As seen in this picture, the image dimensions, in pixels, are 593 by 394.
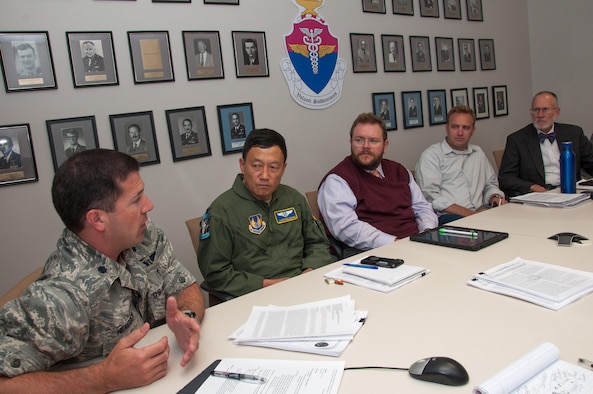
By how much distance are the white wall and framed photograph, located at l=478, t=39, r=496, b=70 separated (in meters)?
0.27

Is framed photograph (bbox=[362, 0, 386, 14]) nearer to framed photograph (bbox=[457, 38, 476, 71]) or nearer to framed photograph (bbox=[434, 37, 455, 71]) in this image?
framed photograph (bbox=[434, 37, 455, 71])

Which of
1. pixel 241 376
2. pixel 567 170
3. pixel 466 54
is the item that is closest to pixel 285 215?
pixel 241 376

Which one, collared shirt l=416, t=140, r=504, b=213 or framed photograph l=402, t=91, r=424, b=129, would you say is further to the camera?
framed photograph l=402, t=91, r=424, b=129

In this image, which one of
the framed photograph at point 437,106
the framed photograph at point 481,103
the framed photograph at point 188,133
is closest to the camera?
the framed photograph at point 188,133

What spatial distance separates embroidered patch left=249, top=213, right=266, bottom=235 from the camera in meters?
1.98

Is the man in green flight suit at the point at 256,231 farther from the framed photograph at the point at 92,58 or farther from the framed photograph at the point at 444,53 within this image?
the framed photograph at the point at 444,53

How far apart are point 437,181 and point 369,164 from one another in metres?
0.80

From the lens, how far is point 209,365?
102 centimetres

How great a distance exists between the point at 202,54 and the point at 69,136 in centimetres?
91

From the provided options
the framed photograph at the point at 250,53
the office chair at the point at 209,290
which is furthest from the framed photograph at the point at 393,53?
the office chair at the point at 209,290

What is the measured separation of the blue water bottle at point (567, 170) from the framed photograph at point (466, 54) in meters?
1.83

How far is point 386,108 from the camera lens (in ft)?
11.5

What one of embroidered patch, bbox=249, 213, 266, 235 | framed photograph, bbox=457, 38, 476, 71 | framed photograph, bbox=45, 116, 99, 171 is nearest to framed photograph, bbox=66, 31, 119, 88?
framed photograph, bbox=45, 116, 99, 171

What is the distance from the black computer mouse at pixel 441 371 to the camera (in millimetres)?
857
